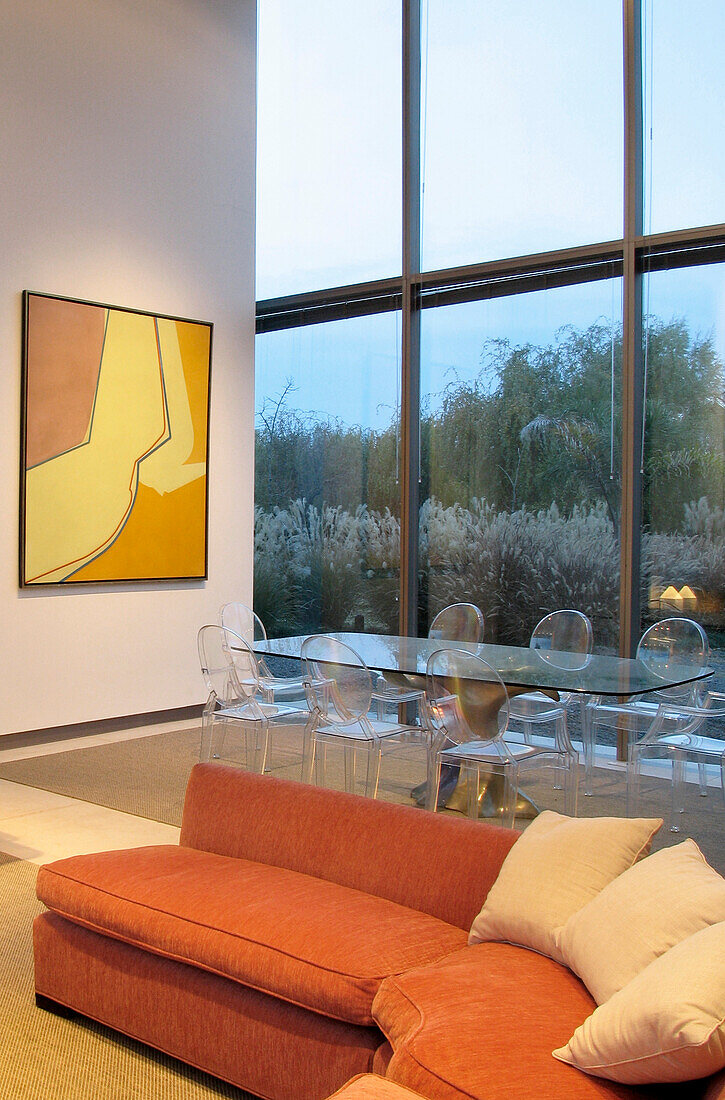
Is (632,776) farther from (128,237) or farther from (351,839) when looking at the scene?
(128,237)

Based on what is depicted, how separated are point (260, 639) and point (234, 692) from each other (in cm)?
56

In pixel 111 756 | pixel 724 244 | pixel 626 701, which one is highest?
pixel 724 244

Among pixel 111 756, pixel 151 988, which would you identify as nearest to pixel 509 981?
pixel 151 988

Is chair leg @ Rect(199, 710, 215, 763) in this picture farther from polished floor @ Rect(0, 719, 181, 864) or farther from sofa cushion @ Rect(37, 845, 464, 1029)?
sofa cushion @ Rect(37, 845, 464, 1029)

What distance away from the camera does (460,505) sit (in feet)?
21.8

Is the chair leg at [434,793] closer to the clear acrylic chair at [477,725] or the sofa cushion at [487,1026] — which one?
the clear acrylic chair at [477,725]

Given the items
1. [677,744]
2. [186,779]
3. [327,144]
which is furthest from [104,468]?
[677,744]

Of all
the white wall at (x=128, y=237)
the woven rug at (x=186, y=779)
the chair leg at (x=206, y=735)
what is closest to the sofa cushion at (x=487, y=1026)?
the woven rug at (x=186, y=779)

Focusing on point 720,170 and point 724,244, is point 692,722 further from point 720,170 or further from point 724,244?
point 720,170

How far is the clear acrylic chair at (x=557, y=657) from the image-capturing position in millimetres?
4926

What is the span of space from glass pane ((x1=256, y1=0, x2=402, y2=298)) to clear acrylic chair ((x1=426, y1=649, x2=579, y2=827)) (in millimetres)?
→ 3570

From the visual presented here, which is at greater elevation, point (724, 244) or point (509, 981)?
point (724, 244)

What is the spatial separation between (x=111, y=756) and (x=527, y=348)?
3347 millimetres

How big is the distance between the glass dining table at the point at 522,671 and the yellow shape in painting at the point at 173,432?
174cm
